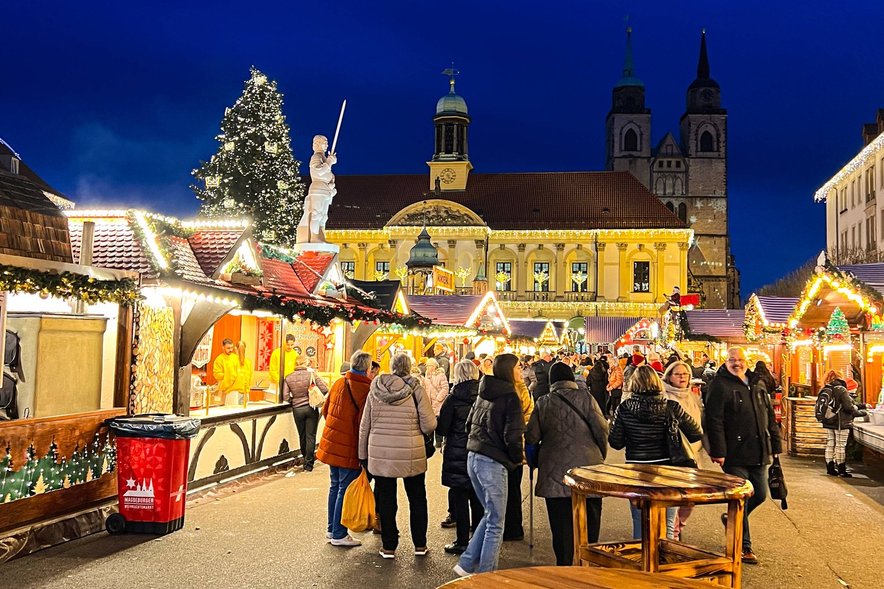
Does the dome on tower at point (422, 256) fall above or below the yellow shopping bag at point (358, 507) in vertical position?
above

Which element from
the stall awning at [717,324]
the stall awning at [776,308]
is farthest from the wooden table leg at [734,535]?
the stall awning at [717,324]

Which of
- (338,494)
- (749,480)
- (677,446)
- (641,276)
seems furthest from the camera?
(641,276)

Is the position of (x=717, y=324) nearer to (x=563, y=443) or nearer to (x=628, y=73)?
(x=563, y=443)

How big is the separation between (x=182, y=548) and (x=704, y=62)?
9313 centimetres

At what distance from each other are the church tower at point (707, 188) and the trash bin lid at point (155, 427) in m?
75.1

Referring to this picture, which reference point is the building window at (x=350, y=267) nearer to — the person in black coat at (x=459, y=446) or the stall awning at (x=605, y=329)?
the stall awning at (x=605, y=329)

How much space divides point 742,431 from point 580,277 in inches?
2154

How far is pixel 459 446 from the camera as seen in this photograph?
276 inches

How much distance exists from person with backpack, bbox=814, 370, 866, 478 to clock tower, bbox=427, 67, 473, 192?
52.7 meters

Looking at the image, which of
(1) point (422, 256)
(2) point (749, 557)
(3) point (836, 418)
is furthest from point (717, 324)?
(2) point (749, 557)

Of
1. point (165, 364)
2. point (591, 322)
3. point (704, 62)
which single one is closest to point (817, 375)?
point (165, 364)

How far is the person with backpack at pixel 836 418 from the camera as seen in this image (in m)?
11.8

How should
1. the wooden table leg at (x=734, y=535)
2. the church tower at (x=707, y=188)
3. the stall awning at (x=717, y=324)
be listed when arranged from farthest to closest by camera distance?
the church tower at (x=707, y=188) < the stall awning at (x=717, y=324) < the wooden table leg at (x=734, y=535)

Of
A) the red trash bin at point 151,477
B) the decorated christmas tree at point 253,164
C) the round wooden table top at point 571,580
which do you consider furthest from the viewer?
the decorated christmas tree at point 253,164
